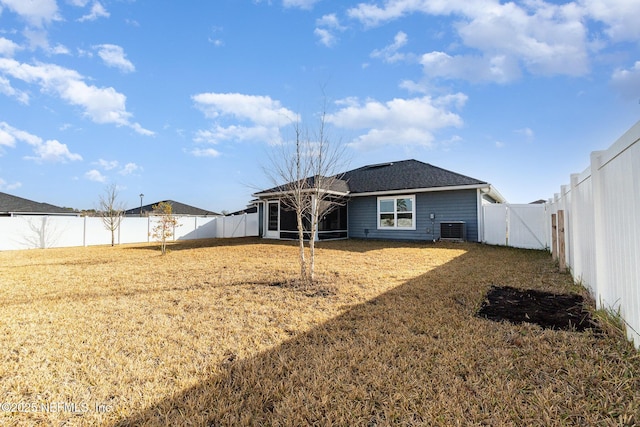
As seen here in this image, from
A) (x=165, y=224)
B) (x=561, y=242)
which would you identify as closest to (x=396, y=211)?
(x=561, y=242)

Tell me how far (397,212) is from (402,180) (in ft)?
5.46

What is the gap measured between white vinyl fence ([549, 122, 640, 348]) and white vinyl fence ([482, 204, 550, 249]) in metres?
7.24

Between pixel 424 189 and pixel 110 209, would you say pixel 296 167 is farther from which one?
pixel 110 209

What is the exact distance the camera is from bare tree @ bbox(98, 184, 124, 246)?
15539 millimetres

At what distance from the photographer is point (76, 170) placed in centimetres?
1669

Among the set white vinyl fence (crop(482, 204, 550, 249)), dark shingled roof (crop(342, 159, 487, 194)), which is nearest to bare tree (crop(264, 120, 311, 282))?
dark shingled roof (crop(342, 159, 487, 194))

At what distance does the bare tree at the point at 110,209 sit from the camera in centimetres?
1554

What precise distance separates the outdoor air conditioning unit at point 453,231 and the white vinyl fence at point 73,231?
13.0 metres

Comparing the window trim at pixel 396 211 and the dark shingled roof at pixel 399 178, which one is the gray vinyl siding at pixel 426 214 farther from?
the dark shingled roof at pixel 399 178

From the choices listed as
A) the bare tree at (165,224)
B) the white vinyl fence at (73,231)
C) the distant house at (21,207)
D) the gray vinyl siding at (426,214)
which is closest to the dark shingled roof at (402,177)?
the gray vinyl siding at (426,214)

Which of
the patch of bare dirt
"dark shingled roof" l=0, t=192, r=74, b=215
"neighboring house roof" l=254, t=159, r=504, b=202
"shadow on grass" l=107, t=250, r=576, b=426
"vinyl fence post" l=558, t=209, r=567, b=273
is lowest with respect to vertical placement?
"shadow on grass" l=107, t=250, r=576, b=426

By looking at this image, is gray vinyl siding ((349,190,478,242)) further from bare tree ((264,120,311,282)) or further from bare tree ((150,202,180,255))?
bare tree ((150,202,180,255))

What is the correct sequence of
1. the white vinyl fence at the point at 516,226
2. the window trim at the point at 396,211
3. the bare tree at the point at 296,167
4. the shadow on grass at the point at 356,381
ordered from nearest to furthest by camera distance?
the shadow on grass at the point at 356,381, the bare tree at the point at 296,167, the white vinyl fence at the point at 516,226, the window trim at the point at 396,211

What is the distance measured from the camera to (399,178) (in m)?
14.4
